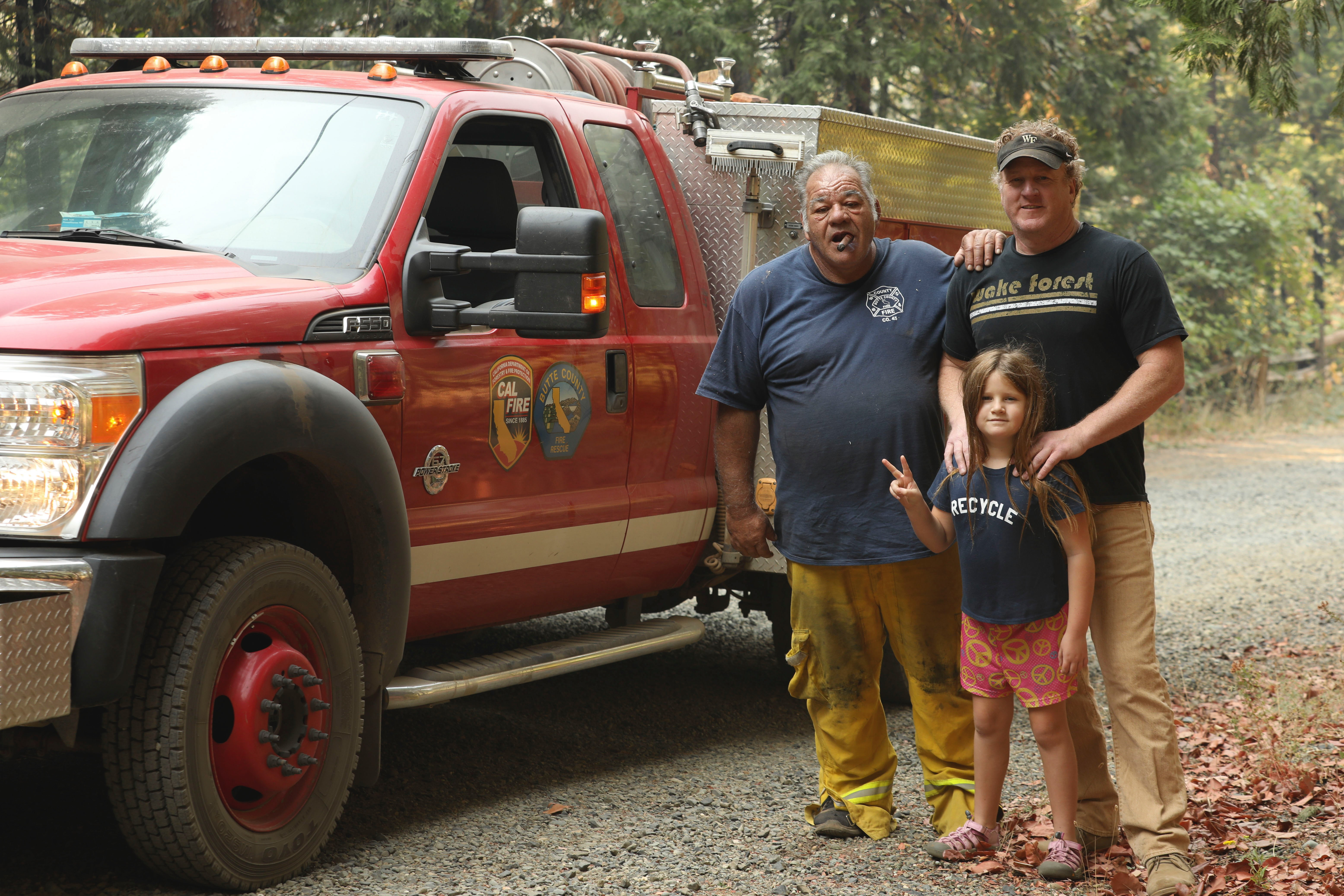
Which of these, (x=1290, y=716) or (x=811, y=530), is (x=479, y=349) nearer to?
(x=811, y=530)

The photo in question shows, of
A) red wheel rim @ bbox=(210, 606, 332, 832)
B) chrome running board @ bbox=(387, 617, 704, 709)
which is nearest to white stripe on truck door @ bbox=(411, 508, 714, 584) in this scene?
chrome running board @ bbox=(387, 617, 704, 709)

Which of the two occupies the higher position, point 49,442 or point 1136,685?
point 49,442

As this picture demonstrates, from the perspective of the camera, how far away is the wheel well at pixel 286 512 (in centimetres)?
381

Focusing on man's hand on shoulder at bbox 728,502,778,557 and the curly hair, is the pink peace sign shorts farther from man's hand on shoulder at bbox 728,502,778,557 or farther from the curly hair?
A: the curly hair

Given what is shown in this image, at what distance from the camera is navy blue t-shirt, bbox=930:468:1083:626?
3.86 metres

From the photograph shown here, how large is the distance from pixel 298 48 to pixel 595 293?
1.81m

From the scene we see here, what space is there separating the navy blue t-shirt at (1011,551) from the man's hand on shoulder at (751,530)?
0.80 metres

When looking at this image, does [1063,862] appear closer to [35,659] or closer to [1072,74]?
[35,659]

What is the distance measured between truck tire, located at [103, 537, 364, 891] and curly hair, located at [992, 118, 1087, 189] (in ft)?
7.21

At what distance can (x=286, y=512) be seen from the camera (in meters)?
3.98

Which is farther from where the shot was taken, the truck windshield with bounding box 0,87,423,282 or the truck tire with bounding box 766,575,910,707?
the truck tire with bounding box 766,575,910,707

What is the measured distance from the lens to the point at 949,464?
4.06 m

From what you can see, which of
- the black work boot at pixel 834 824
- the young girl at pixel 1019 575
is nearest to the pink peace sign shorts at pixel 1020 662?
the young girl at pixel 1019 575

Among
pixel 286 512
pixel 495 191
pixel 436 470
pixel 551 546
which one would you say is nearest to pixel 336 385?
pixel 286 512
